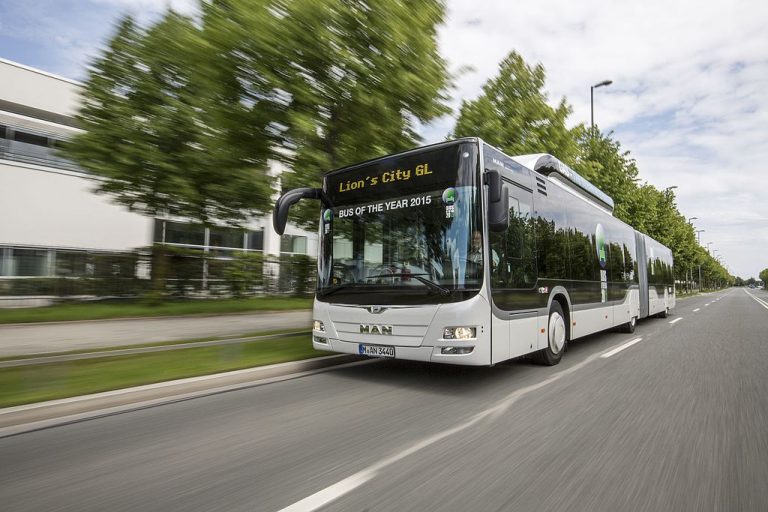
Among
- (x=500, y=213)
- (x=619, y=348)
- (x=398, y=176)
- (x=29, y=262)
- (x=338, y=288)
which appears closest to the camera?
(x=500, y=213)

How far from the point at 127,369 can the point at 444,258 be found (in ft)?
14.7

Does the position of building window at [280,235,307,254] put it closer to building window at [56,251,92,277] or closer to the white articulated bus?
building window at [56,251,92,277]

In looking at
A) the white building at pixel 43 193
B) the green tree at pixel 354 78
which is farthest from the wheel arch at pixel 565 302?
the white building at pixel 43 193

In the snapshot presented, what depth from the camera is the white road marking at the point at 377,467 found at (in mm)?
2732

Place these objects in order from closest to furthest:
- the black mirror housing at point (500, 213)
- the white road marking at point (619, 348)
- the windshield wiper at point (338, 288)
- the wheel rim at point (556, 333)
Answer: the black mirror housing at point (500, 213) → the windshield wiper at point (338, 288) → the wheel rim at point (556, 333) → the white road marking at point (619, 348)

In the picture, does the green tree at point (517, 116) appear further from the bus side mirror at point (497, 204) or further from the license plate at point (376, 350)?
the license plate at point (376, 350)

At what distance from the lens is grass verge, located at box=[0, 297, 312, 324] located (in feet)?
39.9

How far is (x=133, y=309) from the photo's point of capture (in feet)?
46.9

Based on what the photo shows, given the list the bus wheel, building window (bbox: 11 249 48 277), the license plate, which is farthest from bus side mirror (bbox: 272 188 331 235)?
building window (bbox: 11 249 48 277)

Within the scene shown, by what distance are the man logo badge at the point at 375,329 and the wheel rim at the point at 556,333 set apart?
2.91 metres

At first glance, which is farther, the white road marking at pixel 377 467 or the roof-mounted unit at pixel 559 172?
the roof-mounted unit at pixel 559 172

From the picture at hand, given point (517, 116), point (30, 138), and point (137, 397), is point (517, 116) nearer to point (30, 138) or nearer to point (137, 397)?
point (137, 397)

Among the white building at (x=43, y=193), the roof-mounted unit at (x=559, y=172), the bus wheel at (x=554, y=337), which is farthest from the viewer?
the white building at (x=43, y=193)

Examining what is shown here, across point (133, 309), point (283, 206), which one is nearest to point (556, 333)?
point (283, 206)
